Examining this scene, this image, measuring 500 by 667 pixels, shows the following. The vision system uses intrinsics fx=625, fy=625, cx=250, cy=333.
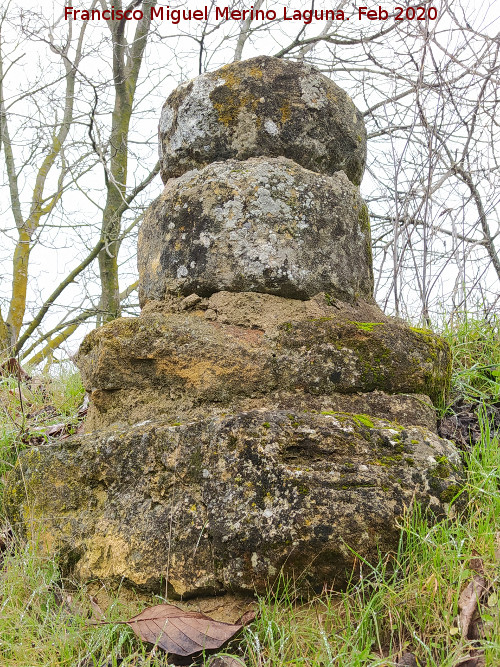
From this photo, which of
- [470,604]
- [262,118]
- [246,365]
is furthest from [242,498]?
[262,118]

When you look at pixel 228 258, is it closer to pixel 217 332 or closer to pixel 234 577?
pixel 217 332

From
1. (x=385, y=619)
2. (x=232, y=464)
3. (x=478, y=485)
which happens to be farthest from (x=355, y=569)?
(x=478, y=485)

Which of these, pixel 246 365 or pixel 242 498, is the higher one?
pixel 246 365

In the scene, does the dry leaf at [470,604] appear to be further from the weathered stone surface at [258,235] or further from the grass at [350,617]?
the weathered stone surface at [258,235]

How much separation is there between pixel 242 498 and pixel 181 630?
1.21ft

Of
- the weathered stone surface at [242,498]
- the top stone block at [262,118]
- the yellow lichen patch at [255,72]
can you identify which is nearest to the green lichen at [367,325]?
the weathered stone surface at [242,498]

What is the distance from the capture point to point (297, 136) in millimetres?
2574

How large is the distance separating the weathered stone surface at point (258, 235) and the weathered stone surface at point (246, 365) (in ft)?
0.55

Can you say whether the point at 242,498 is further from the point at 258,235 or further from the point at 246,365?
the point at 258,235

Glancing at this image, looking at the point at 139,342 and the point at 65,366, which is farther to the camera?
the point at 65,366

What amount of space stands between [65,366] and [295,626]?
333cm

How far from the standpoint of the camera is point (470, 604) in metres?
1.54

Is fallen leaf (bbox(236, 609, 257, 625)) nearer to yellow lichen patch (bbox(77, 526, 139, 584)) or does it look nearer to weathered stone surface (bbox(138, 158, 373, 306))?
yellow lichen patch (bbox(77, 526, 139, 584))

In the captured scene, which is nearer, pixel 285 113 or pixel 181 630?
pixel 181 630
